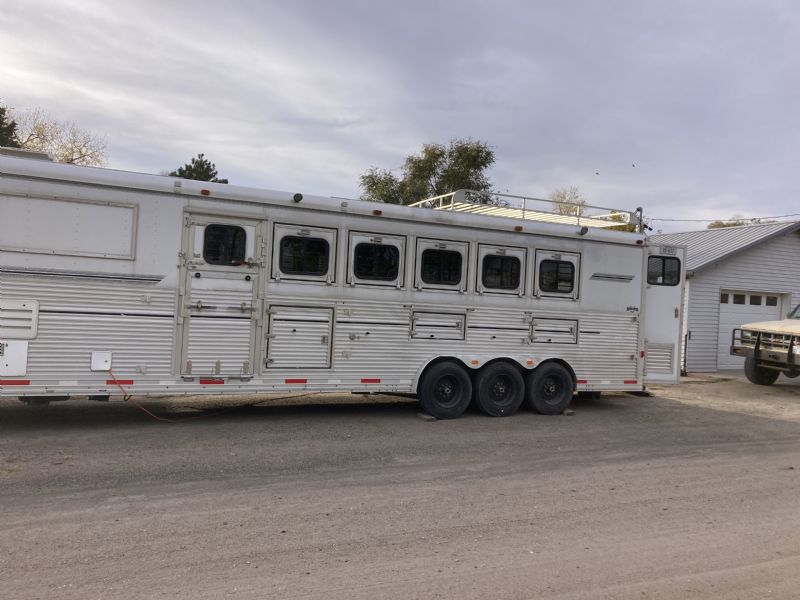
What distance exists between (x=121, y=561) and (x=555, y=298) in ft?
24.0

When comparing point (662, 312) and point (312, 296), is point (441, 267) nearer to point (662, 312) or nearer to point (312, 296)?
point (312, 296)

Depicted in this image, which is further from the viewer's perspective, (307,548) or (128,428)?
(128,428)

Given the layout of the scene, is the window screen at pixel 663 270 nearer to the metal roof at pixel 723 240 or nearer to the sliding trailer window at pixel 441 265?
the sliding trailer window at pixel 441 265

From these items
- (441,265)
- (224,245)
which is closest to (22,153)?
(224,245)

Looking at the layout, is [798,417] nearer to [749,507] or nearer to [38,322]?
[749,507]

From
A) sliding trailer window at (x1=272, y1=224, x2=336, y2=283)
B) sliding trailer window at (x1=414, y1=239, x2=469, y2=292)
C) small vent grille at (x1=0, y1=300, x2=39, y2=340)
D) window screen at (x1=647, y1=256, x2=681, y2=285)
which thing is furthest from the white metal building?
small vent grille at (x1=0, y1=300, x2=39, y2=340)

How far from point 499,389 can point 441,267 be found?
2.04 meters

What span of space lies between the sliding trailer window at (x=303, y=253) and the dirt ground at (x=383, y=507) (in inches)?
77.3

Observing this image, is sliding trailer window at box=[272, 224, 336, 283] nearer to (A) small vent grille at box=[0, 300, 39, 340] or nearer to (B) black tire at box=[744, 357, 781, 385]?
(A) small vent grille at box=[0, 300, 39, 340]

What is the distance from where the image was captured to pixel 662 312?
35.9ft

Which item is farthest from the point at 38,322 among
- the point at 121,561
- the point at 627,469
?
the point at 627,469

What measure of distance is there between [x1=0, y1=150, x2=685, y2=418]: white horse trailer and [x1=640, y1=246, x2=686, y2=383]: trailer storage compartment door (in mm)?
27

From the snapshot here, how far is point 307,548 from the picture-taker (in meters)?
4.61

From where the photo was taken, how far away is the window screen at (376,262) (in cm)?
895
